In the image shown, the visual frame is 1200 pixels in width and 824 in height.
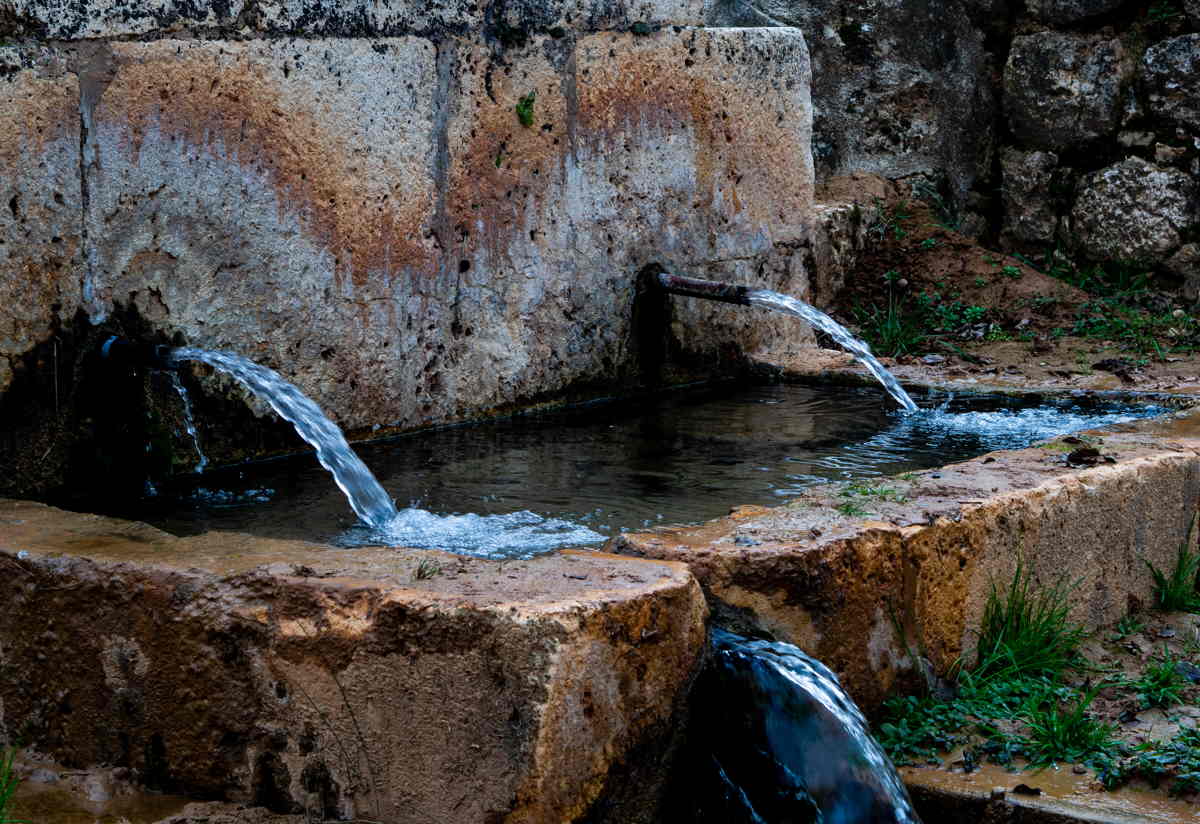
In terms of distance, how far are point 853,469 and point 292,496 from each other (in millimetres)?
1397

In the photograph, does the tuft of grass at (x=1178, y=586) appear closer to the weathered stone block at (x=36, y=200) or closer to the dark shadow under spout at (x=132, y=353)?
the dark shadow under spout at (x=132, y=353)

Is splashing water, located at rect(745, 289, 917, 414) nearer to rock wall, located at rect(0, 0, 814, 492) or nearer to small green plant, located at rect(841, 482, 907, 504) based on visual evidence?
rock wall, located at rect(0, 0, 814, 492)

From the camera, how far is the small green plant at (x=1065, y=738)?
2.66 metres

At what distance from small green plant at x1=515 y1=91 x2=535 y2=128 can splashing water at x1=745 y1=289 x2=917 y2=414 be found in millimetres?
893

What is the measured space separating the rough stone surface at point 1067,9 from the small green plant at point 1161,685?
13.6 feet

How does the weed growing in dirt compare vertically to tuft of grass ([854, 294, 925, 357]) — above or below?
below

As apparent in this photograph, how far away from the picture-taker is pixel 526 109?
14.7 feet

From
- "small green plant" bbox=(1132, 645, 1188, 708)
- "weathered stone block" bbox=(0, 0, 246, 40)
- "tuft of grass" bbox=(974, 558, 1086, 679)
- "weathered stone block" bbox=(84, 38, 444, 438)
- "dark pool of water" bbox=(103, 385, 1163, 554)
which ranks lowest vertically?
"small green plant" bbox=(1132, 645, 1188, 708)

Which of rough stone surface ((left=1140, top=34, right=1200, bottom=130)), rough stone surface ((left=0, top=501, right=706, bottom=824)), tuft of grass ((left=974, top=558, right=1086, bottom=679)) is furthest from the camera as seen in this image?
rough stone surface ((left=1140, top=34, right=1200, bottom=130))

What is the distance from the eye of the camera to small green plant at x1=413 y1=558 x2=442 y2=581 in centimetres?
238

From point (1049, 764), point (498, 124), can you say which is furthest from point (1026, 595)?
point (498, 124)

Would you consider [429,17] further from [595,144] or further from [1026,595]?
[1026,595]

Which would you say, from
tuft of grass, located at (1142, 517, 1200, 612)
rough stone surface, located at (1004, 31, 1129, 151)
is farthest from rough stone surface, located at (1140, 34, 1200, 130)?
tuft of grass, located at (1142, 517, 1200, 612)

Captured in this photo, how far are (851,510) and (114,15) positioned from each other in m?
2.04
